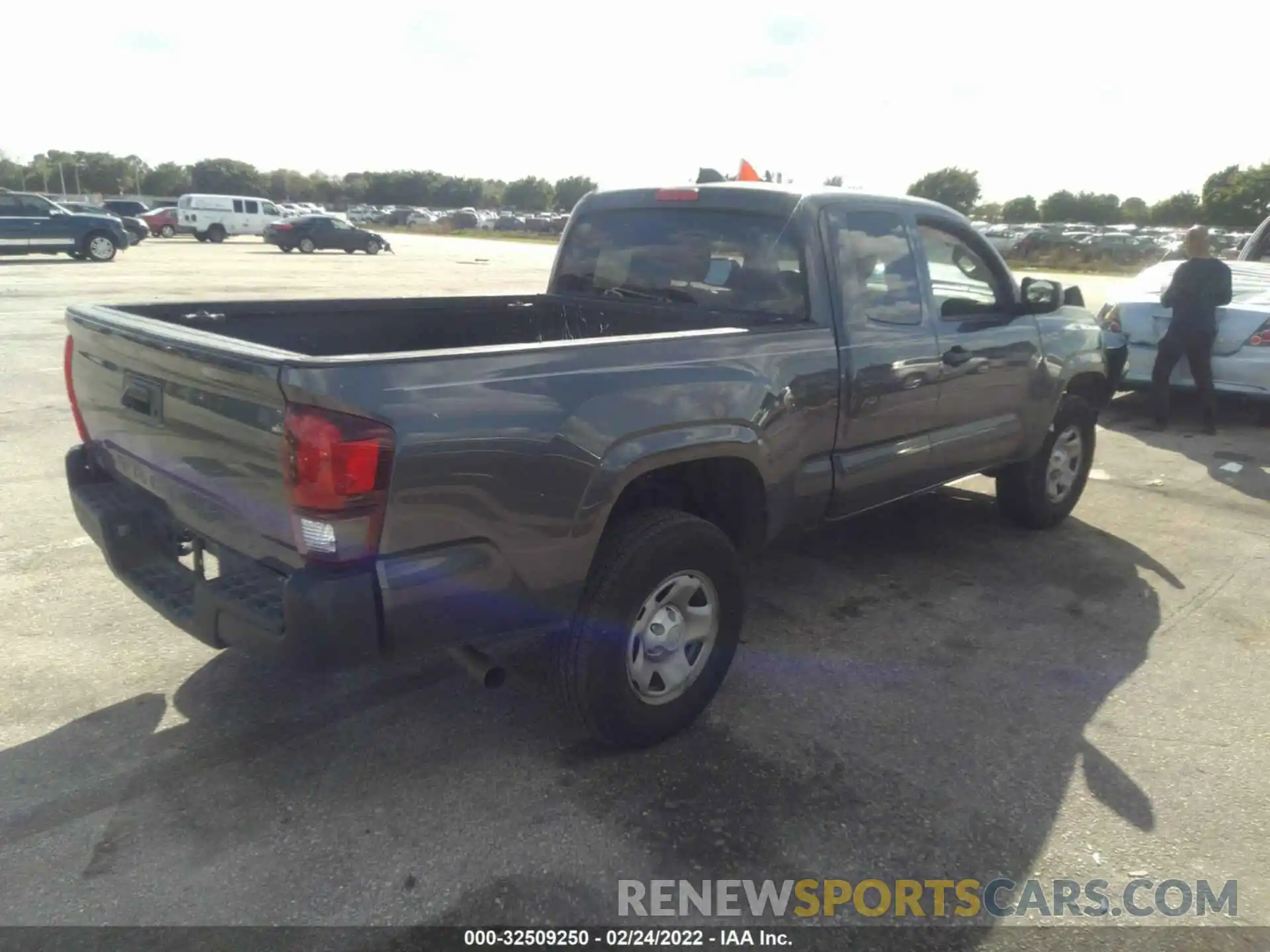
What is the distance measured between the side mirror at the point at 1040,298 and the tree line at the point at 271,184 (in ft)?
286

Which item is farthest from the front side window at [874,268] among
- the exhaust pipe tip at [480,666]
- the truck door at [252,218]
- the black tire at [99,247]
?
the truck door at [252,218]

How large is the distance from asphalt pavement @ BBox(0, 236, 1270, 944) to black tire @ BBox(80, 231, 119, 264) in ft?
→ 71.0

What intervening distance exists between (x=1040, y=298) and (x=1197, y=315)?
422cm

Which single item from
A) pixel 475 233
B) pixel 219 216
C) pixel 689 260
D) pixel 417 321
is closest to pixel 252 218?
pixel 219 216

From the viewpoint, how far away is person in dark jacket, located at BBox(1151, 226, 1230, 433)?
323 inches

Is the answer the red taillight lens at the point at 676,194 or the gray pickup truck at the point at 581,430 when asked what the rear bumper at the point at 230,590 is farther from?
the red taillight lens at the point at 676,194

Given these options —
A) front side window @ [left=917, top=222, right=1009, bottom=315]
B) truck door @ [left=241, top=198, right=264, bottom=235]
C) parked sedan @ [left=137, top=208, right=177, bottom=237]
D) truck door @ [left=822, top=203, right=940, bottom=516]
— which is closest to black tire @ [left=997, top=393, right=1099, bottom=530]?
front side window @ [left=917, top=222, right=1009, bottom=315]

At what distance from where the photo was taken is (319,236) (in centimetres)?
3431

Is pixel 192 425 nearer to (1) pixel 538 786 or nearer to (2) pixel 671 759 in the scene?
(1) pixel 538 786

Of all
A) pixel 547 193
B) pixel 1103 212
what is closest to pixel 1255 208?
pixel 1103 212

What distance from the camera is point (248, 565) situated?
2.84 meters

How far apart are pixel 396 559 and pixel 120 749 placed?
56.8 inches

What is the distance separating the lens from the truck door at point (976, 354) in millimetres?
4590

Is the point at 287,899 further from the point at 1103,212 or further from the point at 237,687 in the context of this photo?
the point at 1103,212
